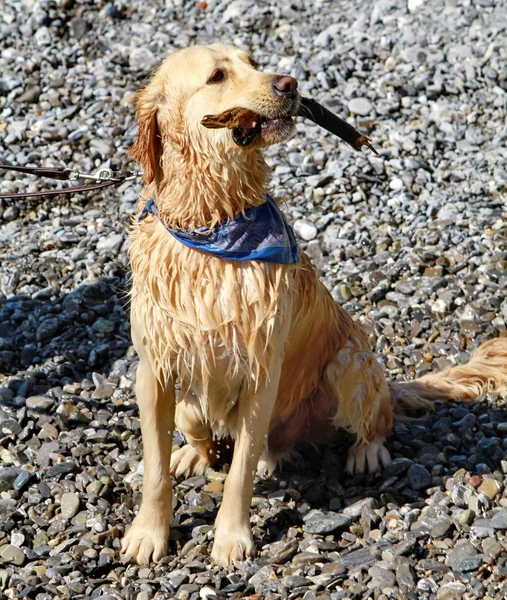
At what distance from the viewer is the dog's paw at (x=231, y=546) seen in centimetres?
415

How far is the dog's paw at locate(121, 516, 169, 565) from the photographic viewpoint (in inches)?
166

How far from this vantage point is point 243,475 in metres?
4.19

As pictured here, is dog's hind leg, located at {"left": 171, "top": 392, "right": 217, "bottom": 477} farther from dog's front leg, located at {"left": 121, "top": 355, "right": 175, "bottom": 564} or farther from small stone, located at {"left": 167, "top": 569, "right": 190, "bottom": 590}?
small stone, located at {"left": 167, "top": 569, "right": 190, "bottom": 590}

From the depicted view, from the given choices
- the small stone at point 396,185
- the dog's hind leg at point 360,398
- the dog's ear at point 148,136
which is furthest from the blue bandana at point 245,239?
the small stone at point 396,185

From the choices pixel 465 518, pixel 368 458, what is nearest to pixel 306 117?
pixel 368 458

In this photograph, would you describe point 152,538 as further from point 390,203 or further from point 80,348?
point 390,203

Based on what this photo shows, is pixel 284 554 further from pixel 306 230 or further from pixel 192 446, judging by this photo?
pixel 306 230

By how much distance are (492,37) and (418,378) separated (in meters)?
5.00

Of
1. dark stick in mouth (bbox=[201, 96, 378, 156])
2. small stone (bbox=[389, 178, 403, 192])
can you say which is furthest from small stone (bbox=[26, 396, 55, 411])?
small stone (bbox=[389, 178, 403, 192])

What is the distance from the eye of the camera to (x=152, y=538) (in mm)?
4242

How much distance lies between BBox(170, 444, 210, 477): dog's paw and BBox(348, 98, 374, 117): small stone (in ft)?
14.8

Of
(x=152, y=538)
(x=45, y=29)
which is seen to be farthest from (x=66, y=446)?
(x=45, y=29)

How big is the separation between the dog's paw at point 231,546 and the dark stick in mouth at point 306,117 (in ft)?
6.32

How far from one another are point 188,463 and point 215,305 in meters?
1.30
